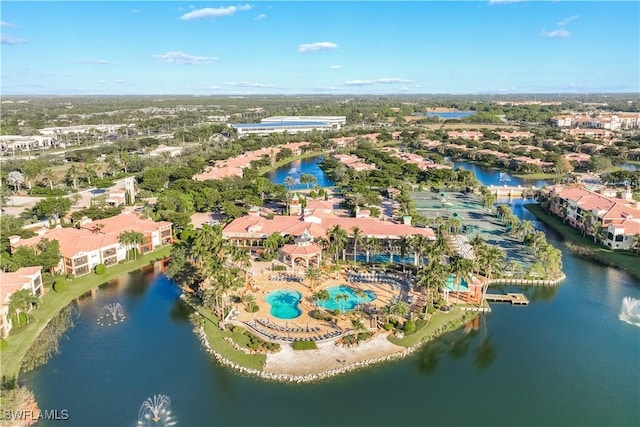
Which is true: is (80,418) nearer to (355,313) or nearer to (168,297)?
(168,297)

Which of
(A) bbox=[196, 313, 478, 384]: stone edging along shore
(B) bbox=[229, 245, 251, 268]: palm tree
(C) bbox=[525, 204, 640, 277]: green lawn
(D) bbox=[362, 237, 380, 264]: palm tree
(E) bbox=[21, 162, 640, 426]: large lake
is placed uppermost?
(B) bbox=[229, 245, 251, 268]: palm tree

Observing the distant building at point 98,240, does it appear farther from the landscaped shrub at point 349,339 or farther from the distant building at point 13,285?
the landscaped shrub at point 349,339

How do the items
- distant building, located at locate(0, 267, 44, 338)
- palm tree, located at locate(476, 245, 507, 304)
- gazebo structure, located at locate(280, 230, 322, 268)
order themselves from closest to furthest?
distant building, located at locate(0, 267, 44, 338)
palm tree, located at locate(476, 245, 507, 304)
gazebo structure, located at locate(280, 230, 322, 268)

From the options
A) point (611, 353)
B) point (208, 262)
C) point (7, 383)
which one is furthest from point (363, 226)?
point (7, 383)

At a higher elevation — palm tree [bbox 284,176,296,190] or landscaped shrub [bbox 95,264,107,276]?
palm tree [bbox 284,176,296,190]

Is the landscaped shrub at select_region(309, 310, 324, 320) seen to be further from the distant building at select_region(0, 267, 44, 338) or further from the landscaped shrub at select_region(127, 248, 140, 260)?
the landscaped shrub at select_region(127, 248, 140, 260)

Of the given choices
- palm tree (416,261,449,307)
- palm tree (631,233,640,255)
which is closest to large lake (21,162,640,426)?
palm tree (416,261,449,307)
